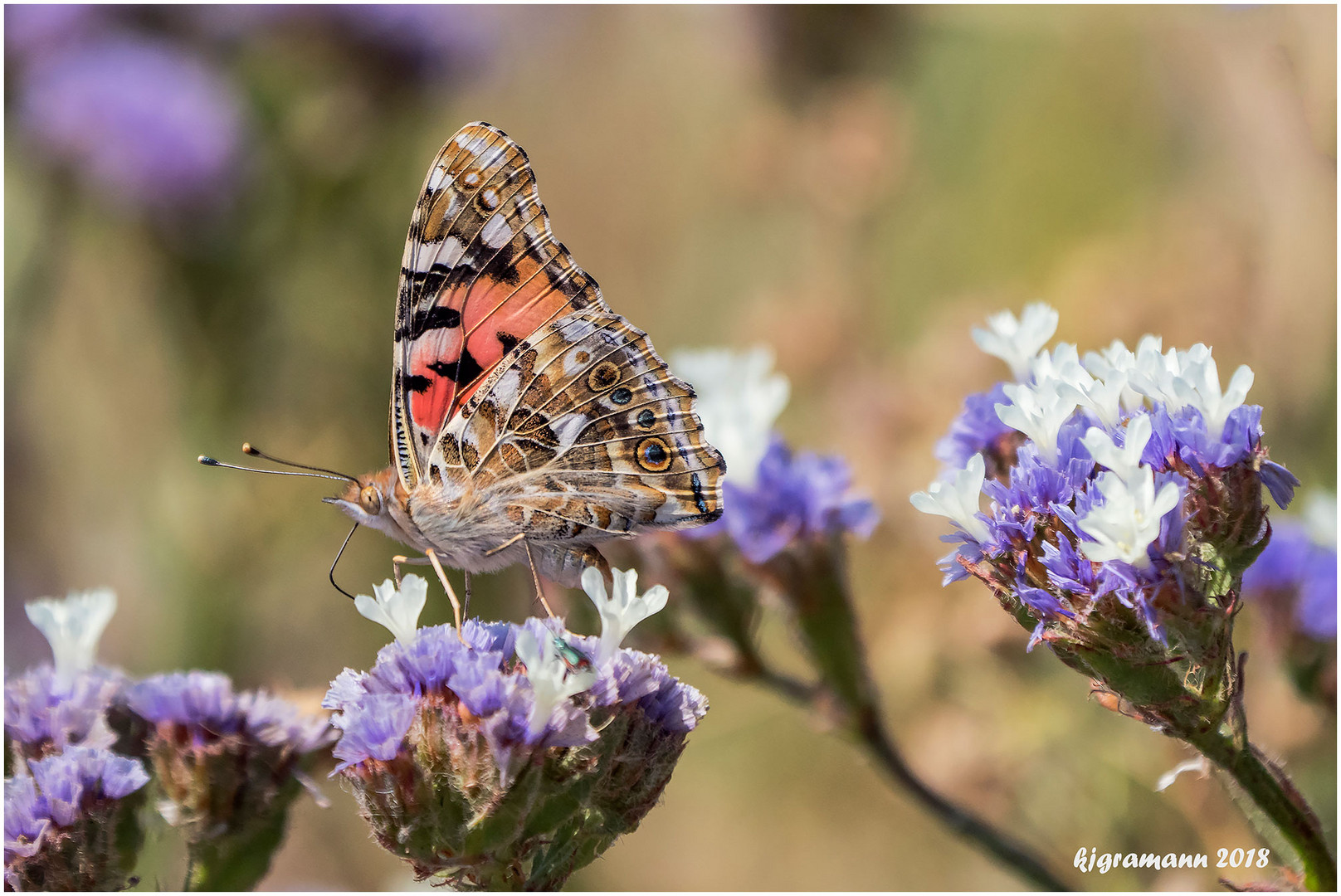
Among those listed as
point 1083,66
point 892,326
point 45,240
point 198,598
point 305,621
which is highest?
point 1083,66

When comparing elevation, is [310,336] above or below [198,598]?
above

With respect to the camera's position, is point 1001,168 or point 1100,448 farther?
point 1001,168

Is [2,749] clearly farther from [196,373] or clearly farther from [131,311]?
[131,311]

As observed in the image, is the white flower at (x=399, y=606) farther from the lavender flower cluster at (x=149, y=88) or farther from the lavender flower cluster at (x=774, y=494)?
the lavender flower cluster at (x=149, y=88)

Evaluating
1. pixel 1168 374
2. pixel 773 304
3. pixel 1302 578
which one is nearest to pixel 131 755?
pixel 1168 374

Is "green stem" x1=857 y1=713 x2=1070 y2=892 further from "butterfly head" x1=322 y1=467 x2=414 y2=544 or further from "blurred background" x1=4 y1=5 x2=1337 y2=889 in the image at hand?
"butterfly head" x1=322 y1=467 x2=414 y2=544

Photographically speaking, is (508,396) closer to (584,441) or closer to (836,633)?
(584,441)

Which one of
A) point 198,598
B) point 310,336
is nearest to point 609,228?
point 310,336
